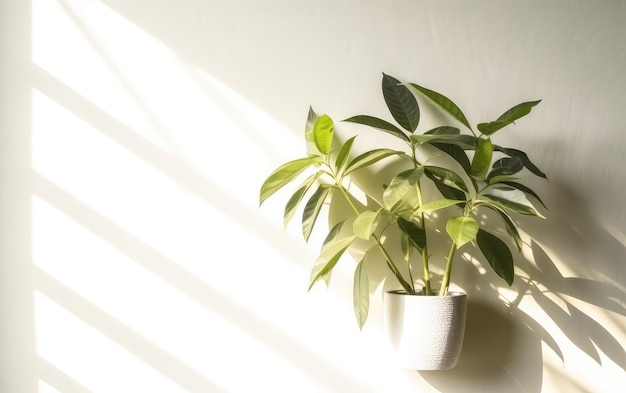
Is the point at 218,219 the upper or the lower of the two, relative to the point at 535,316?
lower

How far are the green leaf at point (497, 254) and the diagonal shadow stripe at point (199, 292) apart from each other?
21.0 inches

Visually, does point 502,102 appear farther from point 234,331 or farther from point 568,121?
point 234,331


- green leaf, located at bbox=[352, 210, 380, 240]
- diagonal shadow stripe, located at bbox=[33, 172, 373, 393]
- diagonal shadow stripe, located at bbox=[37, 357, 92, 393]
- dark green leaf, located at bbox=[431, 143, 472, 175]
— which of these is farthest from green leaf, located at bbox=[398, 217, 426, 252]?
diagonal shadow stripe, located at bbox=[37, 357, 92, 393]

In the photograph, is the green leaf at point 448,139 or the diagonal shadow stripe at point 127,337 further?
the diagonal shadow stripe at point 127,337

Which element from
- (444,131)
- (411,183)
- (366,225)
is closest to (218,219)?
(366,225)

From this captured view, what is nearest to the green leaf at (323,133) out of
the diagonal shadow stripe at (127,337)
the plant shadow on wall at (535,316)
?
the plant shadow on wall at (535,316)

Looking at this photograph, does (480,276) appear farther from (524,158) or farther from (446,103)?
(446,103)

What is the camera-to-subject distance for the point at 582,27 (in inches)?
79.1

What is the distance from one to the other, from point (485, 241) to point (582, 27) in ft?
2.48

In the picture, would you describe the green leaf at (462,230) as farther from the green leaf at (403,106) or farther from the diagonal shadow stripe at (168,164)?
the diagonal shadow stripe at (168,164)

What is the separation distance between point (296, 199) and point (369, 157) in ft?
0.77

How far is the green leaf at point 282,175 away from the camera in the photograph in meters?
1.79

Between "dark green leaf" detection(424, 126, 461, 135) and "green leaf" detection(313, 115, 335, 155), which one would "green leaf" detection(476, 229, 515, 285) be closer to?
"dark green leaf" detection(424, 126, 461, 135)

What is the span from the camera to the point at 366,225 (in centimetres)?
167
